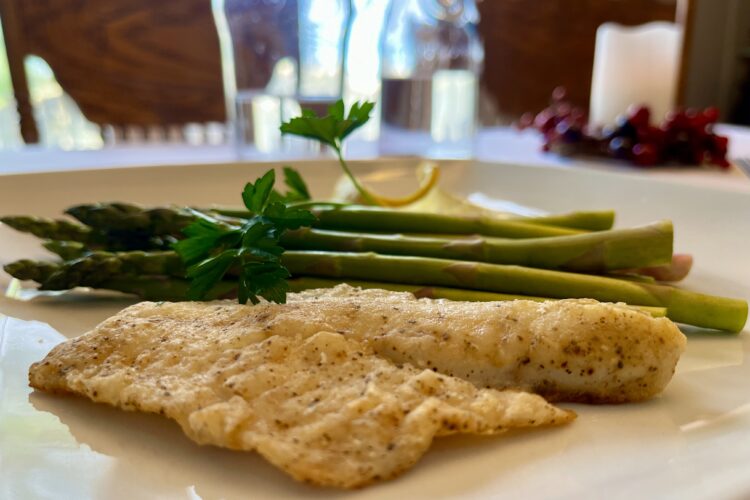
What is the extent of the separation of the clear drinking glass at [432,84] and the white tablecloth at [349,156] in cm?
22

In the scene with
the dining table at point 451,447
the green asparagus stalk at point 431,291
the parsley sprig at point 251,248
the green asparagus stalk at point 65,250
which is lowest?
the dining table at point 451,447

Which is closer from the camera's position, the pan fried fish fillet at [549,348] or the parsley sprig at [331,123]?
the pan fried fish fillet at [549,348]

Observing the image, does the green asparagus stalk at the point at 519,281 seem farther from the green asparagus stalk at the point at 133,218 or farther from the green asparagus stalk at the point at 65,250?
the green asparagus stalk at the point at 65,250

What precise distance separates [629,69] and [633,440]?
3.84 m

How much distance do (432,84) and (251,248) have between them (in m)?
2.30

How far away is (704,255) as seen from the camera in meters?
1.65

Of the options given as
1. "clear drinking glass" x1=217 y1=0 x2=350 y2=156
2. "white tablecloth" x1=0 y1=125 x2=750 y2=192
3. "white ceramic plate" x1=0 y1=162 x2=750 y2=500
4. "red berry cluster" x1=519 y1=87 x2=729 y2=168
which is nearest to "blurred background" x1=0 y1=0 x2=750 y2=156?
"clear drinking glass" x1=217 y1=0 x2=350 y2=156

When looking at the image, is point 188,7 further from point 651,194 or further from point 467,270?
point 467,270

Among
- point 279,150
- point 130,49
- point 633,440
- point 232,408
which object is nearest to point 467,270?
point 633,440

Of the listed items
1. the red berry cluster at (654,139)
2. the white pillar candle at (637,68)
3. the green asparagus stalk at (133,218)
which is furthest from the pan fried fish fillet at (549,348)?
the white pillar candle at (637,68)

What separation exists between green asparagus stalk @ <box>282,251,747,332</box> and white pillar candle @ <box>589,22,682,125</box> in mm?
3256

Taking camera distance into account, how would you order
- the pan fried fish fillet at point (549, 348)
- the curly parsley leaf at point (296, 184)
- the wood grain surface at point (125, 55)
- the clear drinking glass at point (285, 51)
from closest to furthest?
the pan fried fish fillet at point (549, 348) < the curly parsley leaf at point (296, 184) < the clear drinking glass at point (285, 51) < the wood grain surface at point (125, 55)

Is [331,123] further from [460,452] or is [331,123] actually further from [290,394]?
[460,452]

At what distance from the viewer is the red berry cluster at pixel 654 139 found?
3.28 meters
